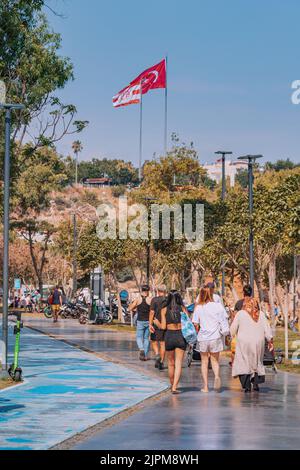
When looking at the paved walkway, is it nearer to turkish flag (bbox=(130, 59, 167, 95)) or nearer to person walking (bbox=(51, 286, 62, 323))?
person walking (bbox=(51, 286, 62, 323))

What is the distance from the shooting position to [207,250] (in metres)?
49.7

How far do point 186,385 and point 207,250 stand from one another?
28.9 meters

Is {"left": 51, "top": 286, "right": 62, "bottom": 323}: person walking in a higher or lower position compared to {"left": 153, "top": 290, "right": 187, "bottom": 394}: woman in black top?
higher

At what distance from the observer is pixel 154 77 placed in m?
65.6

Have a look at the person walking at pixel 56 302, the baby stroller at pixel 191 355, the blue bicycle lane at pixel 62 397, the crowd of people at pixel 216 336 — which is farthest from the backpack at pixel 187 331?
the person walking at pixel 56 302

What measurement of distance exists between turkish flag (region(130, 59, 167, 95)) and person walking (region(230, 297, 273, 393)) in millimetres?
46308

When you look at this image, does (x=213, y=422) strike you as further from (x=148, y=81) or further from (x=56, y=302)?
(x=148, y=81)

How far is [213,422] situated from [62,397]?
4.36 meters

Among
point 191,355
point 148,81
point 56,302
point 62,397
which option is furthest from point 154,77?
point 62,397

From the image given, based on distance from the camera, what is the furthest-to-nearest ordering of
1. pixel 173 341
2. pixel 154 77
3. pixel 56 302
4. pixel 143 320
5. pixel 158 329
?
pixel 154 77
pixel 56 302
pixel 143 320
pixel 158 329
pixel 173 341

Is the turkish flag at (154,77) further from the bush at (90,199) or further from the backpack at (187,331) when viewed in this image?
the bush at (90,199)

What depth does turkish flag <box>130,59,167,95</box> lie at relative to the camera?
214ft

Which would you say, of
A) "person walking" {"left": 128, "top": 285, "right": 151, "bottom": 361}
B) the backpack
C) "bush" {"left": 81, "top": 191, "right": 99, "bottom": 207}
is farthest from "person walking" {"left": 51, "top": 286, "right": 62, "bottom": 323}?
"bush" {"left": 81, "top": 191, "right": 99, "bottom": 207}

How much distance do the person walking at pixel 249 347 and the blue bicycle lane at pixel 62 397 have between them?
1.44 metres
